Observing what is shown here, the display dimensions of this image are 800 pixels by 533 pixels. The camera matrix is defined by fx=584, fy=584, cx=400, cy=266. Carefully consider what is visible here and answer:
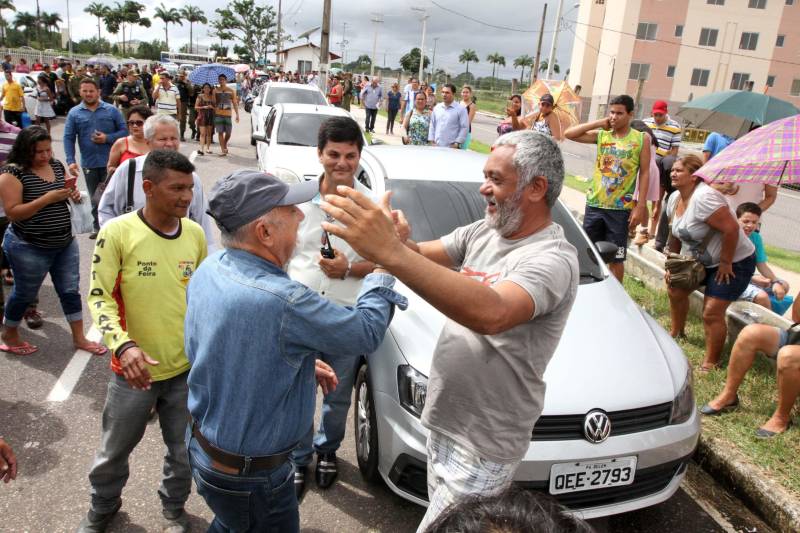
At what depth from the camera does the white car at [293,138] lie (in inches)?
324

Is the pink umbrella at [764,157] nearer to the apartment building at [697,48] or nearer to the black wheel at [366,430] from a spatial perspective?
the black wheel at [366,430]

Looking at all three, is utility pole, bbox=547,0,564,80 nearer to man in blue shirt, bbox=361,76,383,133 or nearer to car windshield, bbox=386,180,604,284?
man in blue shirt, bbox=361,76,383,133

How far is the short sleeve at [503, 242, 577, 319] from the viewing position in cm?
160

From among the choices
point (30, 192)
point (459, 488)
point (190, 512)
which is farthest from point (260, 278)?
point (30, 192)

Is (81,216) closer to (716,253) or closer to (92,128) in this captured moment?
(92,128)

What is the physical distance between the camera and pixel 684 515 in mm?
3191

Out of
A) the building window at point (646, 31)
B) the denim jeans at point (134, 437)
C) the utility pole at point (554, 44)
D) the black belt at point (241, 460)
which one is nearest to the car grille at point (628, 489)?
the black belt at point (241, 460)

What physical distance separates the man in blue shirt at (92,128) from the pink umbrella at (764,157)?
5926 millimetres

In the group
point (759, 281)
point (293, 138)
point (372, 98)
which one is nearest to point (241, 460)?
point (759, 281)

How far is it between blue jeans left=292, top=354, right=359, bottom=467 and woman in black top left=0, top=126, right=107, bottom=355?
2371 mm

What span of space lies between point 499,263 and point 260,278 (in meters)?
0.77

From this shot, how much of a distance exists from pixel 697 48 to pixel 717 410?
55090 millimetres

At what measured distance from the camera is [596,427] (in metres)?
2.63

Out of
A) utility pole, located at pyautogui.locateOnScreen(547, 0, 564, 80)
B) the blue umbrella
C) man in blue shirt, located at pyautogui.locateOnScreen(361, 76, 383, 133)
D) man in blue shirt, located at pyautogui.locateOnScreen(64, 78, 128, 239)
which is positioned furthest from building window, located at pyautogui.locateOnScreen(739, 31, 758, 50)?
man in blue shirt, located at pyautogui.locateOnScreen(64, 78, 128, 239)
